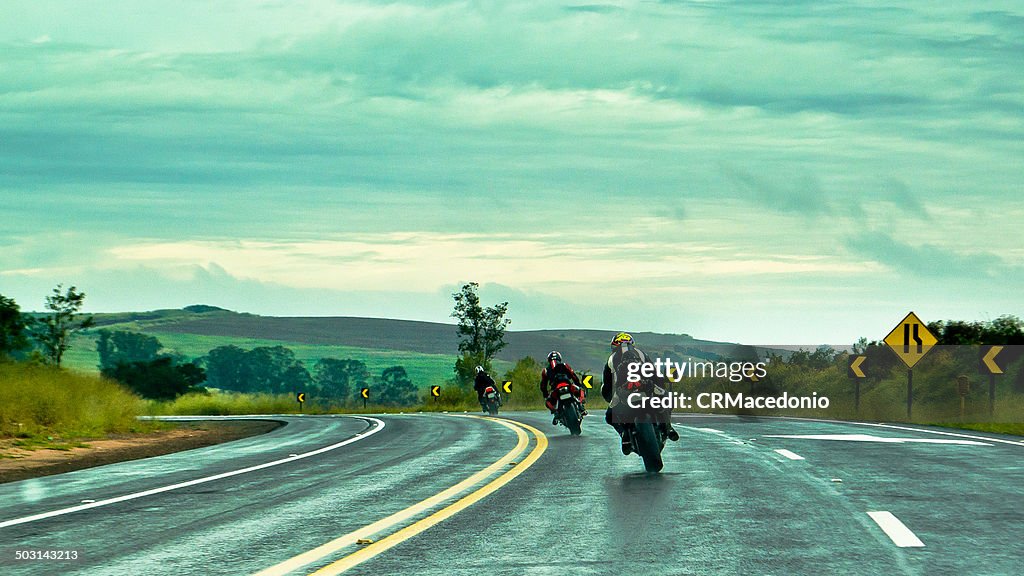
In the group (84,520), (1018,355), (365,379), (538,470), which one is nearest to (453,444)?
(538,470)

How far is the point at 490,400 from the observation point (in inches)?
1793

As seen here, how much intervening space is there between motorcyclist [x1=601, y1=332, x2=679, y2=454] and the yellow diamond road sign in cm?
2602

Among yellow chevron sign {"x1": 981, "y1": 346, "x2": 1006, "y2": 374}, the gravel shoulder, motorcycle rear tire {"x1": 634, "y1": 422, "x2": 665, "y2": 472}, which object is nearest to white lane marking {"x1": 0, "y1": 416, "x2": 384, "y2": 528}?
the gravel shoulder

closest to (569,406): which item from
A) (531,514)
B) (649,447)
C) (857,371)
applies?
(649,447)

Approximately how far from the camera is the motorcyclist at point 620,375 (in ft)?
49.8

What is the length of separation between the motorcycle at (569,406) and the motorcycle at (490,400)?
20.6 meters

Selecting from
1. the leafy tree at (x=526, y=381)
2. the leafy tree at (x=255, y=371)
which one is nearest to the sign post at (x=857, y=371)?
the leafy tree at (x=526, y=381)

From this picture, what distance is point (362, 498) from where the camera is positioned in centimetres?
1198

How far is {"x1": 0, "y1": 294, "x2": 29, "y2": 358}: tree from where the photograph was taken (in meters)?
36.3

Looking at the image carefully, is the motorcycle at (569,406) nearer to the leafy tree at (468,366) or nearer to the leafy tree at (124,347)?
the leafy tree at (468,366)

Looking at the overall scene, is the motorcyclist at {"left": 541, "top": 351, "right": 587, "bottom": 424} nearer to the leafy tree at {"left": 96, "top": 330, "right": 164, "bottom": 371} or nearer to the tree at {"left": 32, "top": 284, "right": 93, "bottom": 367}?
the tree at {"left": 32, "top": 284, "right": 93, "bottom": 367}

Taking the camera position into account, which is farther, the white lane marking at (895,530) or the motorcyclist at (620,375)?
the motorcyclist at (620,375)

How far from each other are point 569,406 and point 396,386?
133123 mm

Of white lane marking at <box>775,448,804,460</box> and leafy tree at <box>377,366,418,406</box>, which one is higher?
white lane marking at <box>775,448,804,460</box>
